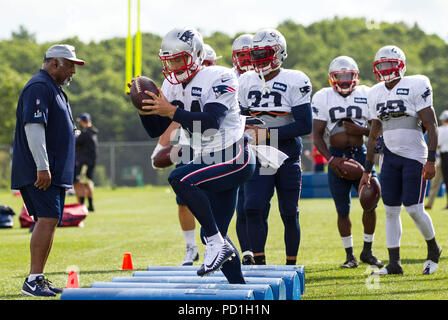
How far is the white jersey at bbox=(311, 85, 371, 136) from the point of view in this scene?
677 cm

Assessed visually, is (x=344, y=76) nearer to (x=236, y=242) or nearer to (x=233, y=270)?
(x=236, y=242)

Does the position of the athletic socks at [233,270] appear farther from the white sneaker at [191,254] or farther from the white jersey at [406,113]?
the white sneaker at [191,254]

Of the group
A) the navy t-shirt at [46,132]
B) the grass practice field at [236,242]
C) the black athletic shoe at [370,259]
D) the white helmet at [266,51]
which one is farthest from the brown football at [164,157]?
the black athletic shoe at [370,259]

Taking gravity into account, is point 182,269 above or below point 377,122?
below

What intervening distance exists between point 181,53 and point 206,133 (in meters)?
0.52

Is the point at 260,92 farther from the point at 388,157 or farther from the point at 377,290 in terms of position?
the point at 377,290

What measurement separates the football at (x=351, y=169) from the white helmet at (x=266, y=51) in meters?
1.26

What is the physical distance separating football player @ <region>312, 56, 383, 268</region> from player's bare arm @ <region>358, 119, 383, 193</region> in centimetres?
37

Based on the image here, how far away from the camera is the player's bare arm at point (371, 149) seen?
630 cm

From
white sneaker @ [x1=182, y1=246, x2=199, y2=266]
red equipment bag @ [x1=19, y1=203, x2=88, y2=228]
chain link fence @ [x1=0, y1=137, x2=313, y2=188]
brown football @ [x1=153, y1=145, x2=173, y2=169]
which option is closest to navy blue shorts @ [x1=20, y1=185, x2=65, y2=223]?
brown football @ [x1=153, y1=145, x2=173, y2=169]

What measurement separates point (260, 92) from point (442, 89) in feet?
157

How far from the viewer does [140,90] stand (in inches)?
166
